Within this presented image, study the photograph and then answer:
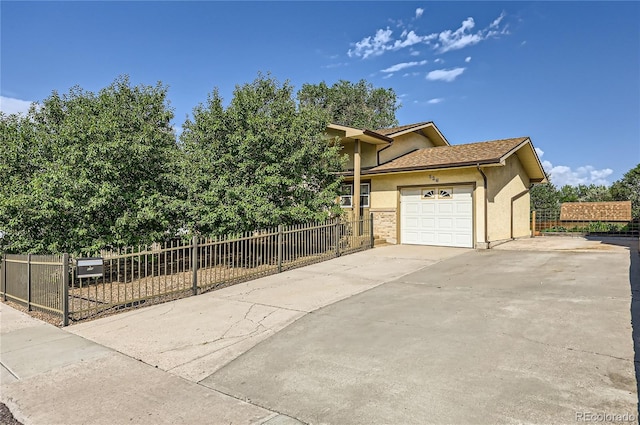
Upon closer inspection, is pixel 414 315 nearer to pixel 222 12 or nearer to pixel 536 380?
pixel 536 380

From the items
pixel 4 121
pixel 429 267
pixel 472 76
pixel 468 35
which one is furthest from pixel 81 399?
pixel 472 76

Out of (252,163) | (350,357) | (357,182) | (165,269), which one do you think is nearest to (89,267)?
(165,269)

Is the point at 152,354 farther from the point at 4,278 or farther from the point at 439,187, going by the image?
the point at 439,187

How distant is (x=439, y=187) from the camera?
576 inches

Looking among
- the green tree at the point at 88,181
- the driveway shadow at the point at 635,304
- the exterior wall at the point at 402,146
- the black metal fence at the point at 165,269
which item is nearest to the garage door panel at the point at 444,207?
the exterior wall at the point at 402,146

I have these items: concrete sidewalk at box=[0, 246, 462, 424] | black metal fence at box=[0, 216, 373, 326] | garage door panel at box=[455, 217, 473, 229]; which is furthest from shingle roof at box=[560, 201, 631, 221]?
concrete sidewalk at box=[0, 246, 462, 424]

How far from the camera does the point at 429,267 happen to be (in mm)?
10172

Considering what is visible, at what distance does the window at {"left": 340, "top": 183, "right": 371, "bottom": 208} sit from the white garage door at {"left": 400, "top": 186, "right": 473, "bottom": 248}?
1765 millimetres

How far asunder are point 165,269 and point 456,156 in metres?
11.6

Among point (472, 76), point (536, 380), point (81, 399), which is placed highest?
Result: point (472, 76)

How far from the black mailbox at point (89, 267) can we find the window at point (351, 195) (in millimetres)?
11327

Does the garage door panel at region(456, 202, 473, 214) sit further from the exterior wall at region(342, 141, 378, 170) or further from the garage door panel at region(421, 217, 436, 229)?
the exterior wall at region(342, 141, 378, 170)

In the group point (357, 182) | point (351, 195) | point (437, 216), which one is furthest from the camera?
point (351, 195)

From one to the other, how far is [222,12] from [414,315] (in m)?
13.6
